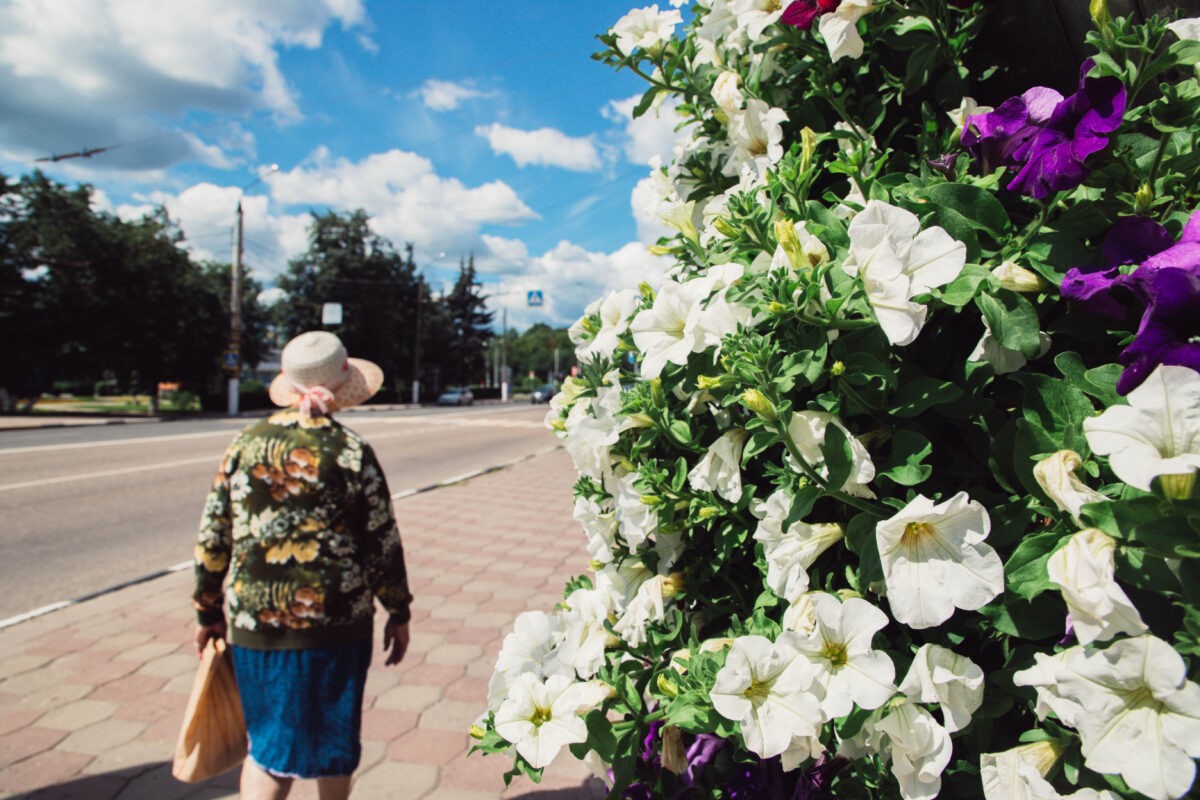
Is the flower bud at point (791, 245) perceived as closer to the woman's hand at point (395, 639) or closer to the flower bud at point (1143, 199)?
the flower bud at point (1143, 199)

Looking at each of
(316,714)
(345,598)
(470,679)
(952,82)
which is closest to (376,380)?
(345,598)

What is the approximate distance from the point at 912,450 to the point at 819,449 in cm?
11

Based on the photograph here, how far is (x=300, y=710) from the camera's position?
245 centimetres

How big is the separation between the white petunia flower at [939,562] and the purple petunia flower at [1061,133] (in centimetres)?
39

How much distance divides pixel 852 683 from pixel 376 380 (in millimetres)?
2819

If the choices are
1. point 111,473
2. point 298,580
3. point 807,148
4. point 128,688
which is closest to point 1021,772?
point 807,148

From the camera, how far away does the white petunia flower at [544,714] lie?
1.02m

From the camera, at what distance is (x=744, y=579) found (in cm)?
119

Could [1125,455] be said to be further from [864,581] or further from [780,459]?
[780,459]

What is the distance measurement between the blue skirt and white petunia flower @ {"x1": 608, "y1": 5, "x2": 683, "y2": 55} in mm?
2197

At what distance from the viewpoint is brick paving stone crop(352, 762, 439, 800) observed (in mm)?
2916

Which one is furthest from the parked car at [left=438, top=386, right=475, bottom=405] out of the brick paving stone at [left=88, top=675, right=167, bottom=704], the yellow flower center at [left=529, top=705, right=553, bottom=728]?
the yellow flower center at [left=529, top=705, right=553, bottom=728]

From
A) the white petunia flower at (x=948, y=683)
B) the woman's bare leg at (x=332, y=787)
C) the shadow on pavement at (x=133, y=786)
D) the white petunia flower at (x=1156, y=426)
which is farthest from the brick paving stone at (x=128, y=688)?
the white petunia flower at (x=1156, y=426)

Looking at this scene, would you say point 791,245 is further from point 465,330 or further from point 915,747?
point 465,330
